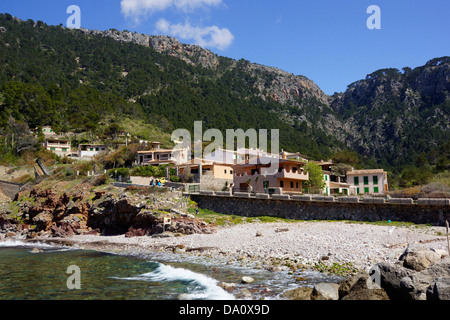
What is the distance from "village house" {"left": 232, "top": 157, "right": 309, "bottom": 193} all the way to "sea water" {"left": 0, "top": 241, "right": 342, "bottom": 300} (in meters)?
20.5

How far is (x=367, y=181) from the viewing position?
5759 cm

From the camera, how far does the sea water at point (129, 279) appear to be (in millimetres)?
15141

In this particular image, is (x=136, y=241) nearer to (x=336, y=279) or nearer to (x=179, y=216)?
(x=179, y=216)

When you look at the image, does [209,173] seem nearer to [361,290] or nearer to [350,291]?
[350,291]

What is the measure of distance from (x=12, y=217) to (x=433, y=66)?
17747cm

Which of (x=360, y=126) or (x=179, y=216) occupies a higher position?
(x=360, y=126)

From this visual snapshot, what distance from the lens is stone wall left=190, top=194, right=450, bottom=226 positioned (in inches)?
1107

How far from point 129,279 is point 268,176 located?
27276 millimetres

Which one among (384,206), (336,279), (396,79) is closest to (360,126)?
(396,79)

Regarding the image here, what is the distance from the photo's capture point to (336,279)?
52.7 ft

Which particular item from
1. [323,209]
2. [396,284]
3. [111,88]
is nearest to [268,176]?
[323,209]

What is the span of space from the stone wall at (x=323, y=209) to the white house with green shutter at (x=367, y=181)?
1020 inches

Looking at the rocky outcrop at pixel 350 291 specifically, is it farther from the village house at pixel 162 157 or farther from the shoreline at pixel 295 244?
the village house at pixel 162 157
